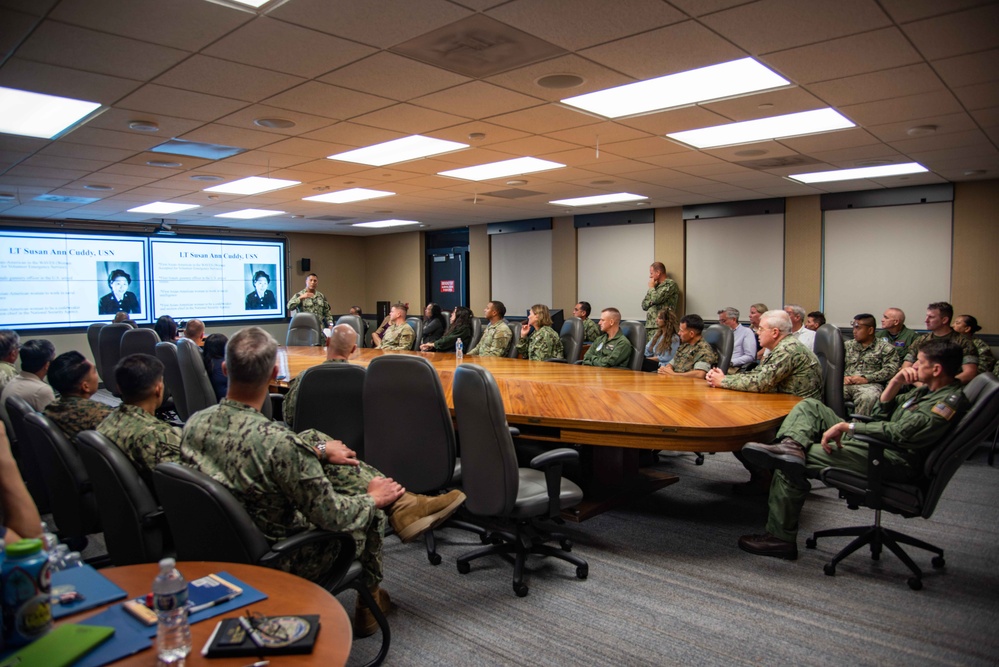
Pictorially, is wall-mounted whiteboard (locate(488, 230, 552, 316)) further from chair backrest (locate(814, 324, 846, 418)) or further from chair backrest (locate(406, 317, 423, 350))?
chair backrest (locate(814, 324, 846, 418))

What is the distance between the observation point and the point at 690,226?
957 centimetres

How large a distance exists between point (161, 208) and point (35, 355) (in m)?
6.21

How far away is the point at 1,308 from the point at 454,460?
9976mm

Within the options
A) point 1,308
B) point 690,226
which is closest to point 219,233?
point 1,308

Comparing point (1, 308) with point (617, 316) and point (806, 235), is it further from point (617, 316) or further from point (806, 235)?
point (806, 235)

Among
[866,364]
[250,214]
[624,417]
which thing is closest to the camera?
[624,417]

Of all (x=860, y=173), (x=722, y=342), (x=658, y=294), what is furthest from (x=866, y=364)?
(x=658, y=294)

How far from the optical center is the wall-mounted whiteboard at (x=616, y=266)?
399 inches

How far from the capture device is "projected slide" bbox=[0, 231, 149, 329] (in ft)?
32.8

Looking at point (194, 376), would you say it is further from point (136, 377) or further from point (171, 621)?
point (171, 621)

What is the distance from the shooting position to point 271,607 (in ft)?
4.83

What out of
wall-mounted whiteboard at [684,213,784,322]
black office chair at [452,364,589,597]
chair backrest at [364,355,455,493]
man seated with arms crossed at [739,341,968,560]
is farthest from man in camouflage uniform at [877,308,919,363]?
chair backrest at [364,355,455,493]

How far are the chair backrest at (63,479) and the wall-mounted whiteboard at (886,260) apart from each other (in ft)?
27.3

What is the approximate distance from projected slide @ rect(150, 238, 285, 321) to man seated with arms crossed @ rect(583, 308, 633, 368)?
8.36 m
